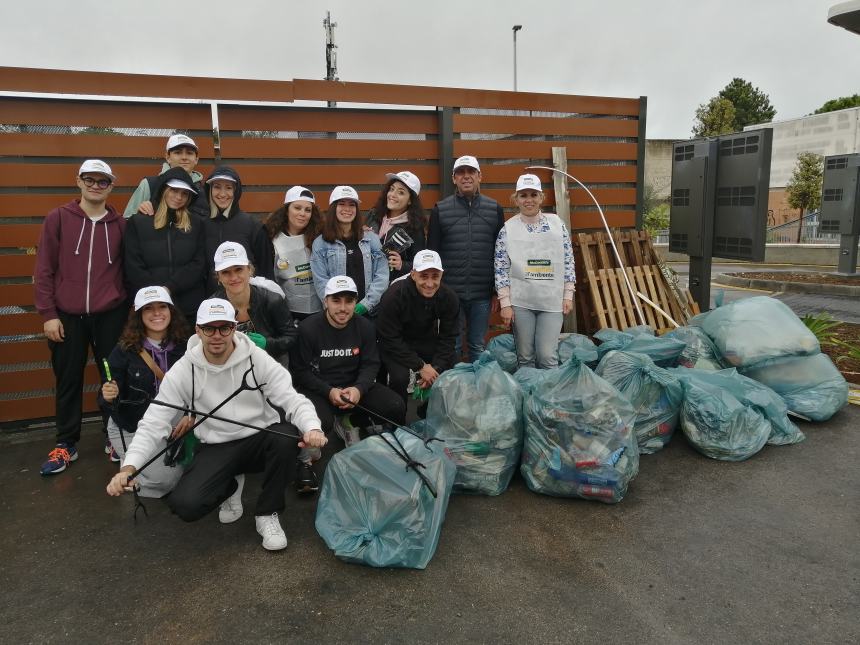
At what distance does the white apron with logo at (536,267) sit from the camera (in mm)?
4438

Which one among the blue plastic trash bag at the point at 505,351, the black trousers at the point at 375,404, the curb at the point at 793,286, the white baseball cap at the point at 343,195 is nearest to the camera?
the black trousers at the point at 375,404

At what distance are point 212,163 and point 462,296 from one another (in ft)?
7.74

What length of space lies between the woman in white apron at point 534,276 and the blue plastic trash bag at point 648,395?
66cm

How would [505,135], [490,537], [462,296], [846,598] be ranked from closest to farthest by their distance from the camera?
1. [846,598]
2. [490,537]
3. [462,296]
4. [505,135]

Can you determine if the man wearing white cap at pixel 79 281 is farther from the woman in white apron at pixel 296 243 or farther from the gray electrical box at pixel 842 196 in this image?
the gray electrical box at pixel 842 196

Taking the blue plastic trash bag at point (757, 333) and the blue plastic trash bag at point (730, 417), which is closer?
the blue plastic trash bag at point (730, 417)

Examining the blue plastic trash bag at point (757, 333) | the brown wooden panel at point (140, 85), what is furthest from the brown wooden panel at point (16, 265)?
the blue plastic trash bag at point (757, 333)

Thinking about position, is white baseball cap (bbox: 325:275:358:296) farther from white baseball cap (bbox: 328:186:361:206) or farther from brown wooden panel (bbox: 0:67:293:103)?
brown wooden panel (bbox: 0:67:293:103)

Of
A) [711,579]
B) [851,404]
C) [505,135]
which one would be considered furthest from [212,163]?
[851,404]

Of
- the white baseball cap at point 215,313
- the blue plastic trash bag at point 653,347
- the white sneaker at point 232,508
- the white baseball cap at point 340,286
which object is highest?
the white baseball cap at point 340,286

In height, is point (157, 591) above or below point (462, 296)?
below

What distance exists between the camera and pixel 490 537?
3021mm

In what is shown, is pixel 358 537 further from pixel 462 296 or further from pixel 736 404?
pixel 736 404

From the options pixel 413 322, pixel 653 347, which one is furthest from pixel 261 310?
pixel 653 347
